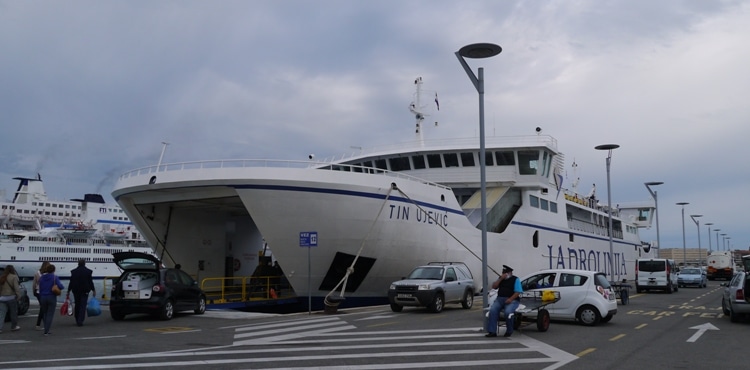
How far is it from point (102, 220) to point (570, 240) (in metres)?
73.5

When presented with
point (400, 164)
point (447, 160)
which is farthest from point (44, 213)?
point (447, 160)

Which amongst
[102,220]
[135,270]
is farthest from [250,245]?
[102,220]

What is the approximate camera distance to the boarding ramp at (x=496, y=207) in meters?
26.6

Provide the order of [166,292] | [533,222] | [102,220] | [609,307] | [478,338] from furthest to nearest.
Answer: [102,220] < [533,222] < [166,292] < [609,307] < [478,338]

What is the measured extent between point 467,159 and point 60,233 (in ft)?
213

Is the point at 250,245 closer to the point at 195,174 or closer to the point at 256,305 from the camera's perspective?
the point at 256,305

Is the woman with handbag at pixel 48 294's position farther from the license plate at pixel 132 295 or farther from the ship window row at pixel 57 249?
the ship window row at pixel 57 249

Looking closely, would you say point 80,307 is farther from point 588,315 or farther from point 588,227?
point 588,227

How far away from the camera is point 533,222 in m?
30.6

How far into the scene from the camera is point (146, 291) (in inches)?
616

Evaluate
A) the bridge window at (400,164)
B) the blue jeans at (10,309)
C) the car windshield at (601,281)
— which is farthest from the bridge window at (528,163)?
the blue jeans at (10,309)

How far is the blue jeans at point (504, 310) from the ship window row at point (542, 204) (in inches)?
736

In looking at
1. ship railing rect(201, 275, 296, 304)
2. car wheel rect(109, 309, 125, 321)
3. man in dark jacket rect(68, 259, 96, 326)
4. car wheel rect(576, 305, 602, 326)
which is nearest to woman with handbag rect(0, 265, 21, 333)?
man in dark jacket rect(68, 259, 96, 326)

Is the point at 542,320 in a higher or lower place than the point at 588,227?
lower
